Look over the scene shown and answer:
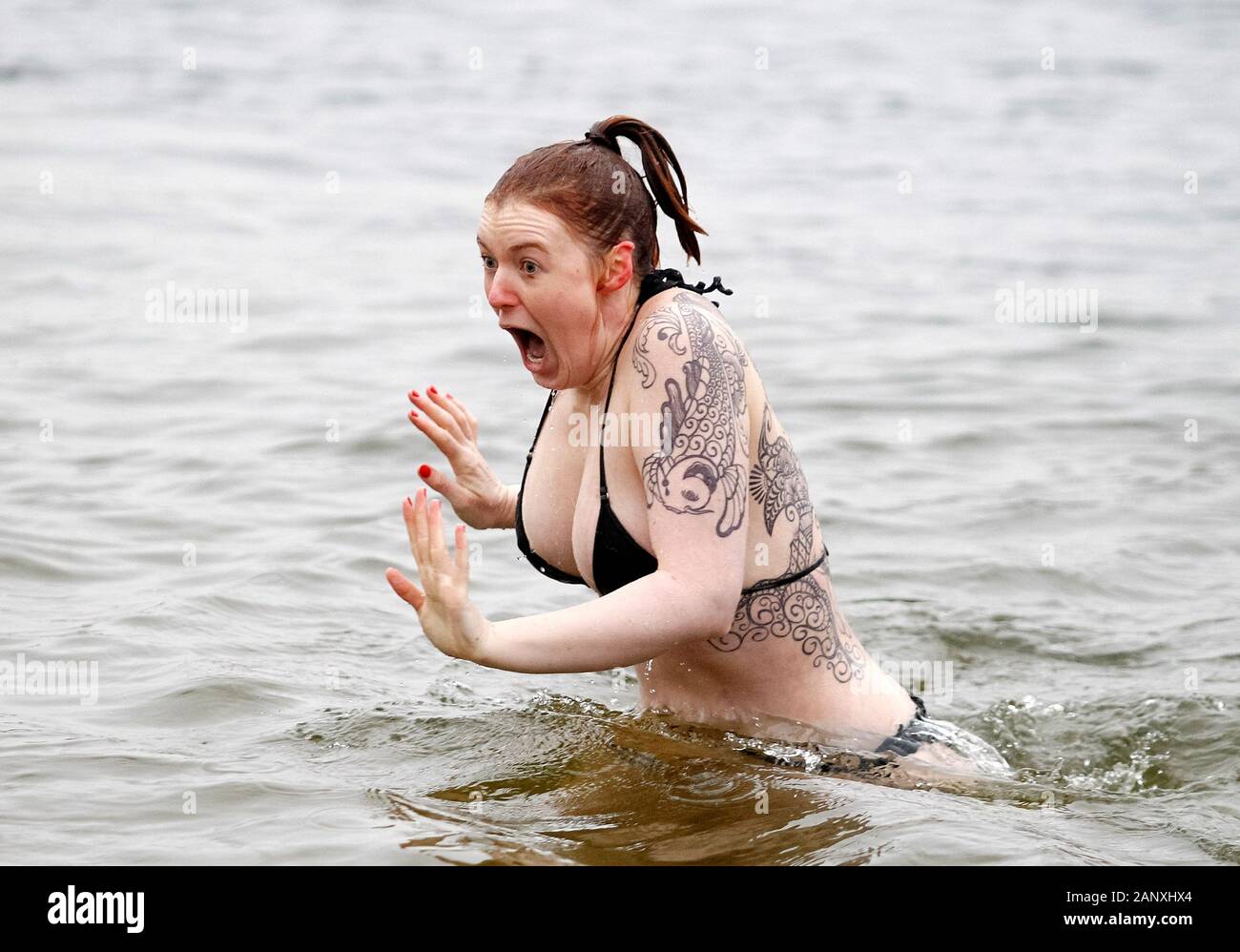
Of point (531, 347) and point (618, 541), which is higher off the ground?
point (531, 347)

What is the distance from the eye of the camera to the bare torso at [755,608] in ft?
14.5

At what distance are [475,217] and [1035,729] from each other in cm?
990

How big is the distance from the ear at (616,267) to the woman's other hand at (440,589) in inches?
34.6

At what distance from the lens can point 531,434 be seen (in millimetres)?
Result: 9219

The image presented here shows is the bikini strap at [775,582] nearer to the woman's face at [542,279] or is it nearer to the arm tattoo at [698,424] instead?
the arm tattoo at [698,424]

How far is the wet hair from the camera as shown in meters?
4.21

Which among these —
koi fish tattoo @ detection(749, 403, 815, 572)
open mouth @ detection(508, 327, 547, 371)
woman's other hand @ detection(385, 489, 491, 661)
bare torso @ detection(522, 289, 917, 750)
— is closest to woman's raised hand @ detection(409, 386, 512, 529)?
bare torso @ detection(522, 289, 917, 750)

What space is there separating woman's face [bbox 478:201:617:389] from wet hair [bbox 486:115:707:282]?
4cm

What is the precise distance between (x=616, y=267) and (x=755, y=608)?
1.10m

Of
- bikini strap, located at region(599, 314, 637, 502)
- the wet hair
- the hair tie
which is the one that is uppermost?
the hair tie

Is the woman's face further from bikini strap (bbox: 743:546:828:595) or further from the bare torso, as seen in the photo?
bikini strap (bbox: 743:546:828:595)

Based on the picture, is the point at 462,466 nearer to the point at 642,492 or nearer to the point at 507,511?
the point at 507,511

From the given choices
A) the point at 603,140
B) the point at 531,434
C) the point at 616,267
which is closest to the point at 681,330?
the point at 616,267

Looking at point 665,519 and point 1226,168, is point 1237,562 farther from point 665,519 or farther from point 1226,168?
point 1226,168
